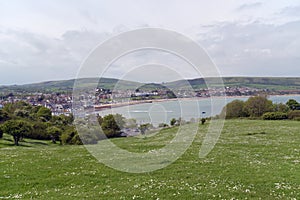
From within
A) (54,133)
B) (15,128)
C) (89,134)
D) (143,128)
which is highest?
(143,128)

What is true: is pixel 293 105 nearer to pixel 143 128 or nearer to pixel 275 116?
pixel 275 116

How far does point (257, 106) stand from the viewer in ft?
258

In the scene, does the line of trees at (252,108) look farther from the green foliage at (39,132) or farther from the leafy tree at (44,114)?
the leafy tree at (44,114)

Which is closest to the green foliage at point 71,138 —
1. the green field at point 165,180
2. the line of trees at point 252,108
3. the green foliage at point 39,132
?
the green foliage at point 39,132

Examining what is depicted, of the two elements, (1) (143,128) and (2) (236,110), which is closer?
(1) (143,128)

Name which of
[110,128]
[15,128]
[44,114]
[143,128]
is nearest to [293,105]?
[110,128]

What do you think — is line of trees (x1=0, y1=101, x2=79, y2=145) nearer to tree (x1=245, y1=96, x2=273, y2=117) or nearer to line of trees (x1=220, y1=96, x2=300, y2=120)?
line of trees (x1=220, y1=96, x2=300, y2=120)

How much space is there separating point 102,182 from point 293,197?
8.95 metres

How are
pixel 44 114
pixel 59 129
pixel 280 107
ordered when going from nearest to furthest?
pixel 59 129, pixel 280 107, pixel 44 114

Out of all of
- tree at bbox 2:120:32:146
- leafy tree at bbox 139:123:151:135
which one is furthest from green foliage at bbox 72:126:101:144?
tree at bbox 2:120:32:146

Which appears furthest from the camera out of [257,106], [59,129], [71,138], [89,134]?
[257,106]

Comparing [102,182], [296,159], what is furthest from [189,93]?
[102,182]

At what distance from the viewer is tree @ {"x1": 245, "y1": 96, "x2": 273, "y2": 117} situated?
77250 millimetres

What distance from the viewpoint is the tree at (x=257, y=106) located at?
77.2m
